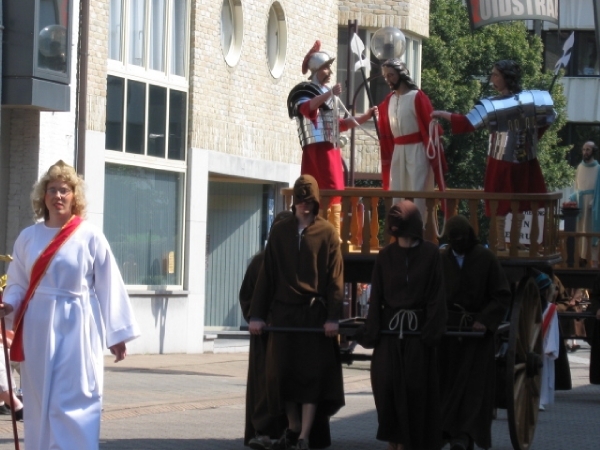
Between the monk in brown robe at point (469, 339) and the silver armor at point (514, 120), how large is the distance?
1344 millimetres

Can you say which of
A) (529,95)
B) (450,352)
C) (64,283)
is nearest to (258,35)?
(529,95)

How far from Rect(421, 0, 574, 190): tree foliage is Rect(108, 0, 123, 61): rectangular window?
72.1ft

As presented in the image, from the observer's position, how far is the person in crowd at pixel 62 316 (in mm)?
8281

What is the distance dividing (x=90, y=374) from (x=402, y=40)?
6.35 meters

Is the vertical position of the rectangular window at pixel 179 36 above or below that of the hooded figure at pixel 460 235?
above

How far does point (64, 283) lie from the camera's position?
329 inches

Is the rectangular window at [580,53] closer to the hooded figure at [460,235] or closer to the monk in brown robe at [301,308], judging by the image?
the hooded figure at [460,235]

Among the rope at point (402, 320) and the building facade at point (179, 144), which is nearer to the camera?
the rope at point (402, 320)

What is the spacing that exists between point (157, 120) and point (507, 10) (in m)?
8.81

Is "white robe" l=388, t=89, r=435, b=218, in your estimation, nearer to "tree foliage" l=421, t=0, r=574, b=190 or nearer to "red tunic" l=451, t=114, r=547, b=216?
"red tunic" l=451, t=114, r=547, b=216

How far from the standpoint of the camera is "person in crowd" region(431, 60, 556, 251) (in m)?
11.8

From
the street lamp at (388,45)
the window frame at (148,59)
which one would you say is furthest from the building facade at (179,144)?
the street lamp at (388,45)

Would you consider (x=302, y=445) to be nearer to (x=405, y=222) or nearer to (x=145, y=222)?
(x=405, y=222)

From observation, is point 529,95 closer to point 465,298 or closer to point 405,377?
point 465,298
